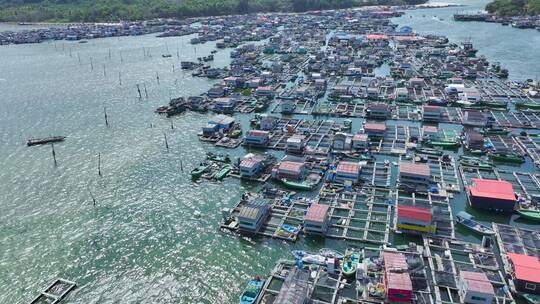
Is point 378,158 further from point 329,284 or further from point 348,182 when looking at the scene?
point 329,284

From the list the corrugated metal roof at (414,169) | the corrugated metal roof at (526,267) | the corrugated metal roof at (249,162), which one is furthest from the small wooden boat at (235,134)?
the corrugated metal roof at (526,267)

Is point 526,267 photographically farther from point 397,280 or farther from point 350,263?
point 350,263

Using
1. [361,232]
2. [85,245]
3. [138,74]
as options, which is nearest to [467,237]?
[361,232]

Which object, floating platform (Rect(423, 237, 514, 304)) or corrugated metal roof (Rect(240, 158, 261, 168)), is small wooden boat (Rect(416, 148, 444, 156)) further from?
corrugated metal roof (Rect(240, 158, 261, 168))

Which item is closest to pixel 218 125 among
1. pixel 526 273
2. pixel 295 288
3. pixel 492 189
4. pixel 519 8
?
pixel 295 288

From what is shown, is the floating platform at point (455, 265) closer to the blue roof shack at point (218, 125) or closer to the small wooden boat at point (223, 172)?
the small wooden boat at point (223, 172)

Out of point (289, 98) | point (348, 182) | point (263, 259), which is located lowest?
point (263, 259)
